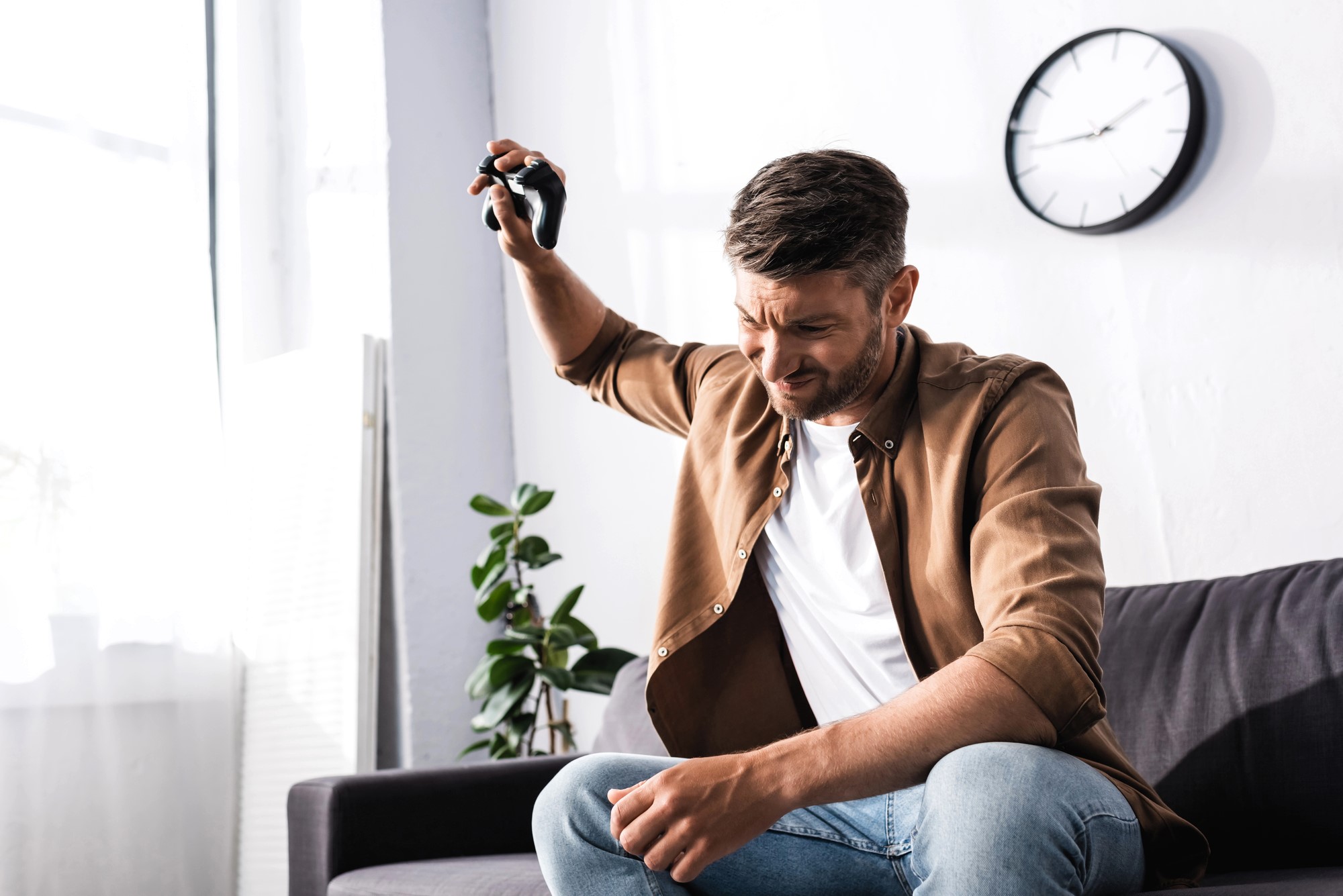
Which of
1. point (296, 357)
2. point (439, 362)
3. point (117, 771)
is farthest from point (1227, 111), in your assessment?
point (117, 771)

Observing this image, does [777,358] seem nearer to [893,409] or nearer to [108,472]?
[893,409]

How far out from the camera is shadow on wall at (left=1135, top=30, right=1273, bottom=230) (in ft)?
6.07

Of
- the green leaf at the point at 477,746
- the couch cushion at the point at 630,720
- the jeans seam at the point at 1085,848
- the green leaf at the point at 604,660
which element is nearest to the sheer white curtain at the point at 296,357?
the green leaf at the point at 477,746

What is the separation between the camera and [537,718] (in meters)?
3.07

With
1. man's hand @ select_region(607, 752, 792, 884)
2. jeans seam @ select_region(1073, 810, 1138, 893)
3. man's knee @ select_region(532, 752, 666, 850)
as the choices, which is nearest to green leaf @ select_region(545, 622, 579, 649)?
man's knee @ select_region(532, 752, 666, 850)

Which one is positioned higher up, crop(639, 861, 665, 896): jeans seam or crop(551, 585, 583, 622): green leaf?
crop(551, 585, 583, 622): green leaf

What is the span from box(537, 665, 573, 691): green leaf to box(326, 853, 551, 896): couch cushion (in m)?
0.74

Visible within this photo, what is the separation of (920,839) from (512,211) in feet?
3.23

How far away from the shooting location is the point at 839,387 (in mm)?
1317

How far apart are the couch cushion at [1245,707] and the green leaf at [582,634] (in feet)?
4.40

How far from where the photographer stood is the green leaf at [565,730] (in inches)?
109

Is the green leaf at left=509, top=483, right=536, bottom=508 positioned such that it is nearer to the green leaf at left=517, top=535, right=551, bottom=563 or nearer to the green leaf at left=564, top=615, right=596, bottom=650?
the green leaf at left=517, top=535, right=551, bottom=563

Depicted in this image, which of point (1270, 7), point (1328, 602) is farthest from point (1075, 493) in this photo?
point (1270, 7)

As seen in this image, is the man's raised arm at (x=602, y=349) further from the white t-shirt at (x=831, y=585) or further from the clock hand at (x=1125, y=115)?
the clock hand at (x=1125, y=115)
